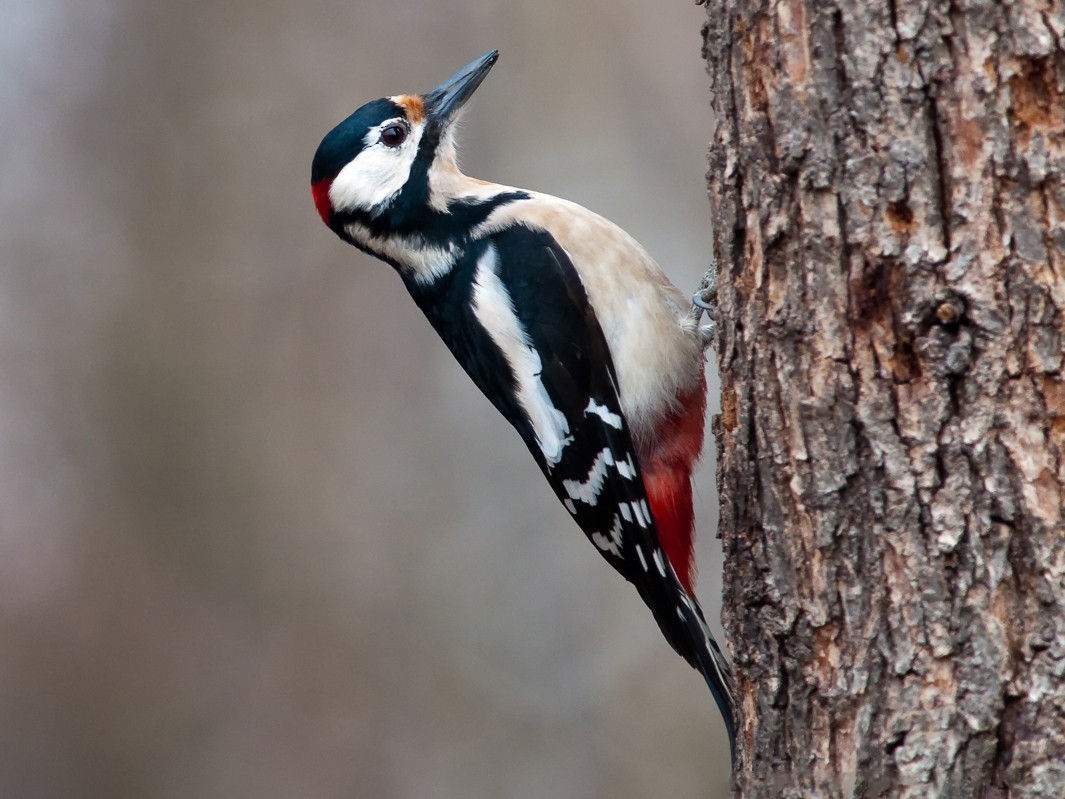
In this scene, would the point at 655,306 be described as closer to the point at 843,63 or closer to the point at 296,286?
the point at 843,63

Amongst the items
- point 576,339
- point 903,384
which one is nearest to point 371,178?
point 576,339

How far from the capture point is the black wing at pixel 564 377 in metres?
3.06

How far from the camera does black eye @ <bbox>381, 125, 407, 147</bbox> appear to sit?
3314 mm

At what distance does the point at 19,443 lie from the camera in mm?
5477

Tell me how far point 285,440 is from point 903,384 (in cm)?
439

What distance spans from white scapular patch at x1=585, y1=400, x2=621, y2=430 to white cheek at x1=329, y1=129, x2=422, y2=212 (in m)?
0.90

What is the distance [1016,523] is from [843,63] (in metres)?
0.81

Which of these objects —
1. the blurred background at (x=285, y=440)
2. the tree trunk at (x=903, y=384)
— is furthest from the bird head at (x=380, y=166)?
the blurred background at (x=285, y=440)

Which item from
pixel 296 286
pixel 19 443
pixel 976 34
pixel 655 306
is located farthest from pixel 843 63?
pixel 19 443

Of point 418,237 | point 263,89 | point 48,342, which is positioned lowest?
point 418,237

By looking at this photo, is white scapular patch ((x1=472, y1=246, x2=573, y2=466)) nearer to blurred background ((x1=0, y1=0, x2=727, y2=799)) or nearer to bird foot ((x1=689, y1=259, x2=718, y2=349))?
bird foot ((x1=689, y1=259, x2=718, y2=349))

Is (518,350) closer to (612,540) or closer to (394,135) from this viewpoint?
(612,540)

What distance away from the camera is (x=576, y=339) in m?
3.08

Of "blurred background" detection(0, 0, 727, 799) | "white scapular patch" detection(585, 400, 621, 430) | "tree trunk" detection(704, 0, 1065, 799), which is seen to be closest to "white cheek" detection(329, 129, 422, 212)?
"white scapular patch" detection(585, 400, 621, 430)
